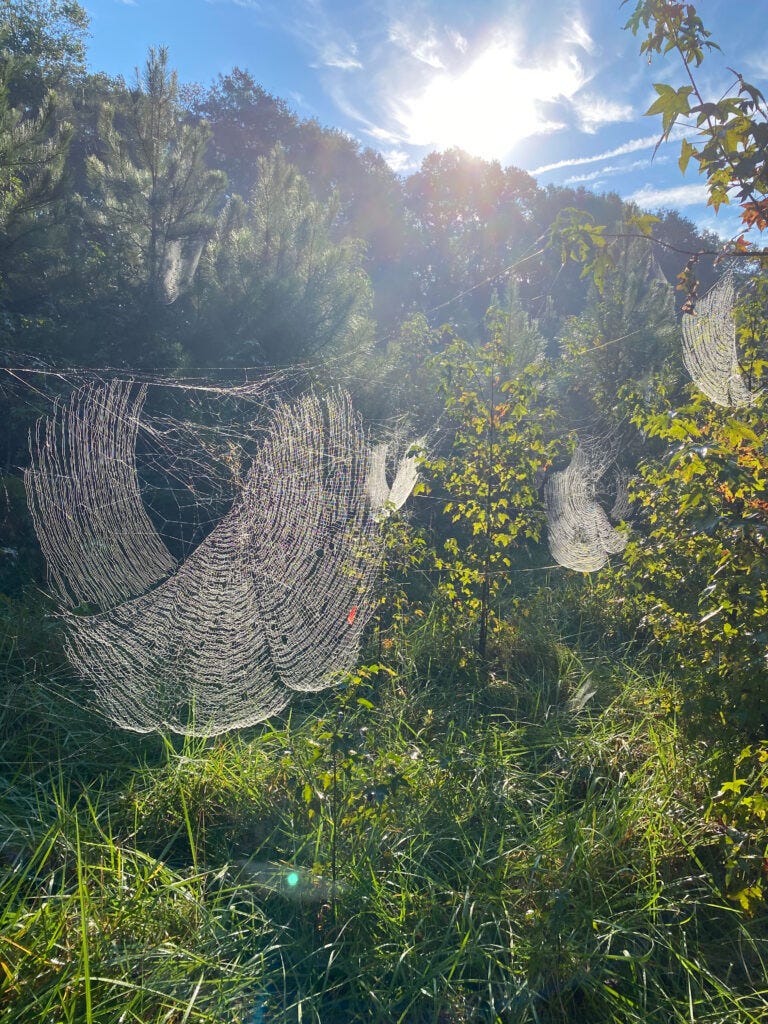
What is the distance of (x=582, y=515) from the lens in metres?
7.21

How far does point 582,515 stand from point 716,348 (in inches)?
108

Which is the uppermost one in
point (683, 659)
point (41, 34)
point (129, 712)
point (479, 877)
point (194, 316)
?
point (41, 34)

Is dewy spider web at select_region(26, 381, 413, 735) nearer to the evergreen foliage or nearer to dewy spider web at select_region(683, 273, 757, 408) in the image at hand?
the evergreen foliage

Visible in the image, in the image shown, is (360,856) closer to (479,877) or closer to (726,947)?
(479,877)

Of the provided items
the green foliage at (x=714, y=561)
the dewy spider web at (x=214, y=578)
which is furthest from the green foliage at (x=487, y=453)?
the green foliage at (x=714, y=561)

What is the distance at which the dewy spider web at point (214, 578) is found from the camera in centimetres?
358

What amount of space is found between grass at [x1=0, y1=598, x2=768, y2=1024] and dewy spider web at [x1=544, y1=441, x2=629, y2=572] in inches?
114

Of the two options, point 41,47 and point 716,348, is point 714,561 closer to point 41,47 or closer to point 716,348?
point 716,348

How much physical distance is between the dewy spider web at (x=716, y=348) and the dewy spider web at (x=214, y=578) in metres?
2.21

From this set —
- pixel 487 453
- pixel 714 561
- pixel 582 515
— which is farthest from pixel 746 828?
pixel 582 515

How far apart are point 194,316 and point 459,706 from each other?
4.28 metres

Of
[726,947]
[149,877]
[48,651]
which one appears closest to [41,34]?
[48,651]

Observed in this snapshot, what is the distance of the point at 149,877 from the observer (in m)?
2.30

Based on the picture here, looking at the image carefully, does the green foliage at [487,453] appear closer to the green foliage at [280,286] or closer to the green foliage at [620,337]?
the green foliage at [280,286]
